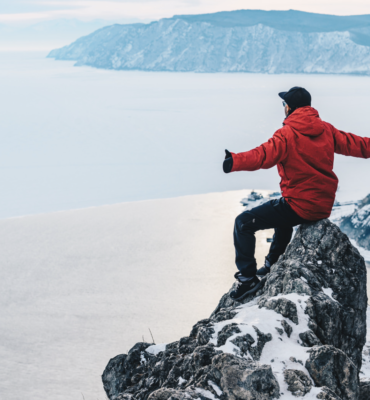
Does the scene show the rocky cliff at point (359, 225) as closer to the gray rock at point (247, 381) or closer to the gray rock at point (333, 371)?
the gray rock at point (333, 371)

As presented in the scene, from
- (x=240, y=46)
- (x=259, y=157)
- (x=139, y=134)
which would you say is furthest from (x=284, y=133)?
(x=240, y=46)

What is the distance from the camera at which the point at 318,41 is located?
302 feet

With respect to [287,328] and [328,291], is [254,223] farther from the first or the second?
[287,328]

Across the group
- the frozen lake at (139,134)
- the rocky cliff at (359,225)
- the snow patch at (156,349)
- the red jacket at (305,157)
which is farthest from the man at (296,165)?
the frozen lake at (139,134)

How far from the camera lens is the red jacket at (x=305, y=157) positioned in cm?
302

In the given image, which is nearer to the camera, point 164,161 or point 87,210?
point 87,210

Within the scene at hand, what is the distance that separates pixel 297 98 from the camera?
3189mm

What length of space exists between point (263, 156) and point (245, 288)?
45.7 inches

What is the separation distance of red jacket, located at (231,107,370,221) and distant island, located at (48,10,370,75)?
89.1m

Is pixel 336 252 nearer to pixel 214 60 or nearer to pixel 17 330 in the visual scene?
pixel 17 330

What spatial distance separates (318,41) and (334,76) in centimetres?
1210

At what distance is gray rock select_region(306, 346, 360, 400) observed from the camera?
95.3 inches

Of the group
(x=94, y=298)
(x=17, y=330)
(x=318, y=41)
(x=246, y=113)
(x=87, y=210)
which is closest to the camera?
(x=17, y=330)

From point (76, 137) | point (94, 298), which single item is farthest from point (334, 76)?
point (94, 298)
